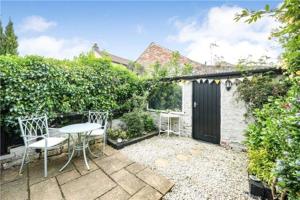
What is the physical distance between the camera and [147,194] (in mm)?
2105

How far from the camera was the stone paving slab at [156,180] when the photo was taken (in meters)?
2.24

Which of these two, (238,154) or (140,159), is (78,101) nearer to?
(140,159)

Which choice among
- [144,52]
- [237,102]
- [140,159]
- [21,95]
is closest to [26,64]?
[21,95]

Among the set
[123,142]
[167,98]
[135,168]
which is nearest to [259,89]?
[167,98]

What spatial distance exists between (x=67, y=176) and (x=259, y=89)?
416 centimetres

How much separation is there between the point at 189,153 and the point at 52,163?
9.52ft

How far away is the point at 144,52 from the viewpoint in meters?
12.1

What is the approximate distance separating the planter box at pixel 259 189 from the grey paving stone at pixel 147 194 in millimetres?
1228

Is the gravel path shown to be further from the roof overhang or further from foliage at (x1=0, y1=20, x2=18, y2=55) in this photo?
foliage at (x1=0, y1=20, x2=18, y2=55)

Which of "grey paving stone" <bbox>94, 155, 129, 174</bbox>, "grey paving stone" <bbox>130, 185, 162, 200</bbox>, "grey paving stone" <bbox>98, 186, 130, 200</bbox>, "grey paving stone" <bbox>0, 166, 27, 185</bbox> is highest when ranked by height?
"grey paving stone" <bbox>94, 155, 129, 174</bbox>

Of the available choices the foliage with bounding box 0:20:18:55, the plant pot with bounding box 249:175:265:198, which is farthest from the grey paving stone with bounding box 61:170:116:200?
the foliage with bounding box 0:20:18:55

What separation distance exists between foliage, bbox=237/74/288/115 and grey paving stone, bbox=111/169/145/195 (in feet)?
9.79

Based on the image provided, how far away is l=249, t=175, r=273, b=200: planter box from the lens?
6.11 ft

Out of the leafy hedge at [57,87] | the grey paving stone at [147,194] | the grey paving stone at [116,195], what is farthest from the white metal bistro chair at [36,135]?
the grey paving stone at [147,194]
